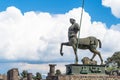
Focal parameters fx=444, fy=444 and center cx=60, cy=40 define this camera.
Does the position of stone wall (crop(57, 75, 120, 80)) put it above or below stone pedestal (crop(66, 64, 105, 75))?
below

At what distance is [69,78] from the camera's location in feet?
81.3

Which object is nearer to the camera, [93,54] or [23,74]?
[93,54]

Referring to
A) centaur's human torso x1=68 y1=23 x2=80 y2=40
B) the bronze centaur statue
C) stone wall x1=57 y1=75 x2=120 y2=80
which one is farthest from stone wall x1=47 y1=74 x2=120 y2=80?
centaur's human torso x1=68 y1=23 x2=80 y2=40

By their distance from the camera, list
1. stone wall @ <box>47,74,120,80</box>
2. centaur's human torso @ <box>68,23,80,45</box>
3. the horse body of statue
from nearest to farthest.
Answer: stone wall @ <box>47,74,120,80</box> → centaur's human torso @ <box>68,23,80,45</box> → the horse body of statue

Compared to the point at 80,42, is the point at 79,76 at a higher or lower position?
lower

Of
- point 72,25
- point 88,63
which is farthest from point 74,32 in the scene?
point 88,63

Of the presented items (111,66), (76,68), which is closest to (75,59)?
(76,68)

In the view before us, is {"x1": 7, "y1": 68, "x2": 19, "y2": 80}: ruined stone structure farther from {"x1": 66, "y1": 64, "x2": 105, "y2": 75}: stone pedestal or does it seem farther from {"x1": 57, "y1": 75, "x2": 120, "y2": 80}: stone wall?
{"x1": 57, "y1": 75, "x2": 120, "y2": 80}: stone wall

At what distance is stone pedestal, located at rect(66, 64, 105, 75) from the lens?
24.9m

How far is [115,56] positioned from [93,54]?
30428 millimetres

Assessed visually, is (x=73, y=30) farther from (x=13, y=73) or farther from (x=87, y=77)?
(x=13, y=73)

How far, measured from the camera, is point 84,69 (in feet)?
82.6

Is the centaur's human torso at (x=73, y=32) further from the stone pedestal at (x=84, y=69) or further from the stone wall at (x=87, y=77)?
the stone wall at (x=87, y=77)

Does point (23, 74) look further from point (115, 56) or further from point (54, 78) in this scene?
point (54, 78)
